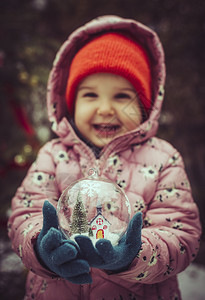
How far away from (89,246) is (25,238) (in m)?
0.48

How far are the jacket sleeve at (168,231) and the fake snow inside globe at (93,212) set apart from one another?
18 cm

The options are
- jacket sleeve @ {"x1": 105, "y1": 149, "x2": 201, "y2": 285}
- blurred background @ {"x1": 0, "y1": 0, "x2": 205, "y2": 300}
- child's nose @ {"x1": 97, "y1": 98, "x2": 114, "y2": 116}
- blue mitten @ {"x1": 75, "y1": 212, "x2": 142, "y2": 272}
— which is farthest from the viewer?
blurred background @ {"x1": 0, "y1": 0, "x2": 205, "y2": 300}

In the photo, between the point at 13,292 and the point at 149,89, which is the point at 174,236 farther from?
the point at 13,292

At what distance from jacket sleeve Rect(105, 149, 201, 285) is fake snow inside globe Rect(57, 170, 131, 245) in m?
0.18

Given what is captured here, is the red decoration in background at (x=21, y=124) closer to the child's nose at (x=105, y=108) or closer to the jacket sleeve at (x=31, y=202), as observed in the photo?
the jacket sleeve at (x=31, y=202)

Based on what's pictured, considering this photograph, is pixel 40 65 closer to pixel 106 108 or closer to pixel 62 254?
pixel 106 108

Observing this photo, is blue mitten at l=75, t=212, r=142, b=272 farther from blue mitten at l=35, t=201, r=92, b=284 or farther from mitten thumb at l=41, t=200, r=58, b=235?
mitten thumb at l=41, t=200, r=58, b=235

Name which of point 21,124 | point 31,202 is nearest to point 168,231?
point 31,202

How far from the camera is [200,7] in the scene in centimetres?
245

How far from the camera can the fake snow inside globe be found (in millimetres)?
923

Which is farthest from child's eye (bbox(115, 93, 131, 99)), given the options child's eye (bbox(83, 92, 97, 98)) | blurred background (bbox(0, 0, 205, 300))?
blurred background (bbox(0, 0, 205, 300))

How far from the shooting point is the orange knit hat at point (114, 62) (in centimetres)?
145

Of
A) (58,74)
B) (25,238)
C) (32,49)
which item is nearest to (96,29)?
(58,74)

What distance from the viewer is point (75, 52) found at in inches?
68.1
